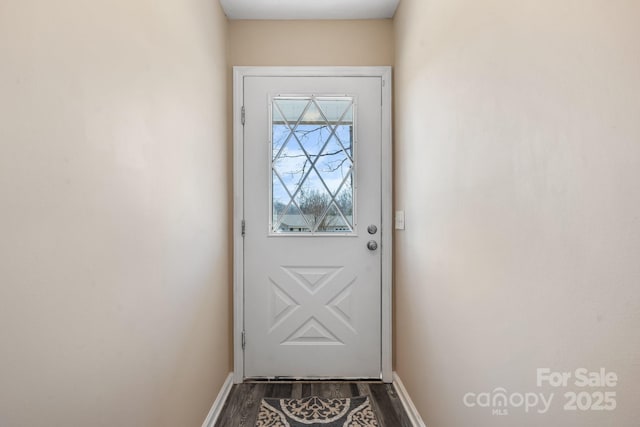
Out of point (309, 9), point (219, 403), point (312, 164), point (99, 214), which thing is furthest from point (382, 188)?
point (99, 214)

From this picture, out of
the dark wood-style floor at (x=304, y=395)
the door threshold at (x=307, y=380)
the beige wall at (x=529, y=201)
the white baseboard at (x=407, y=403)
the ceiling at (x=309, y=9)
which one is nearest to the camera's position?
the beige wall at (x=529, y=201)

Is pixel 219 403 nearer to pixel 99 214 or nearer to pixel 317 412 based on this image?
pixel 317 412

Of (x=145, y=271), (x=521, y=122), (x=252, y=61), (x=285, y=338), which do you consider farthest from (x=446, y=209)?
(x=252, y=61)

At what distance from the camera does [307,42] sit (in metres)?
2.53

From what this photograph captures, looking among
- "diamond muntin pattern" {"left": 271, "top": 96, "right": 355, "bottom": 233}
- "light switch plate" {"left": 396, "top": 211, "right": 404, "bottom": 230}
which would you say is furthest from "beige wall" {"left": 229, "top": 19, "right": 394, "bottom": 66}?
"light switch plate" {"left": 396, "top": 211, "right": 404, "bottom": 230}

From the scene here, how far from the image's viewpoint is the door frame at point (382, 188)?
2.51m

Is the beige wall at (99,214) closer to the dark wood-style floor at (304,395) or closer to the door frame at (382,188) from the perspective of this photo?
the dark wood-style floor at (304,395)

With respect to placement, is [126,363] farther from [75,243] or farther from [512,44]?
[512,44]

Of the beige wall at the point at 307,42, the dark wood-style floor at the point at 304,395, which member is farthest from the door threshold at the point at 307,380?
the beige wall at the point at 307,42

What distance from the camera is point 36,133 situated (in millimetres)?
801

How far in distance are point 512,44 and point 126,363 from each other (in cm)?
150

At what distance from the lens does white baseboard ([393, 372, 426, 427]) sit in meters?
1.96

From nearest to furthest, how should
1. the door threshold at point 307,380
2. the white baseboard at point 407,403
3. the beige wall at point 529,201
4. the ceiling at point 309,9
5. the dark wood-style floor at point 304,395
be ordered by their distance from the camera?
the beige wall at point 529,201 < the white baseboard at point 407,403 < the dark wood-style floor at point 304,395 < the ceiling at point 309,9 < the door threshold at point 307,380

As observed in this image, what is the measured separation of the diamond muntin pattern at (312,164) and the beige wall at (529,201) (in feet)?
2.49
